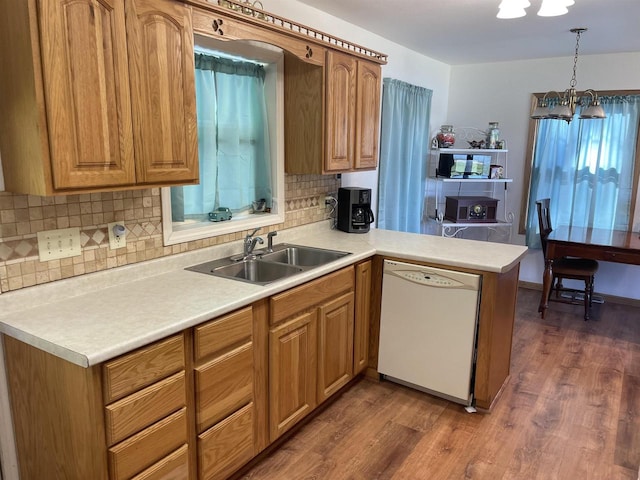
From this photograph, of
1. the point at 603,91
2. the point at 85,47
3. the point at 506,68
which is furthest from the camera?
the point at 506,68

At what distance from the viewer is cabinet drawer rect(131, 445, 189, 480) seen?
5.44 feet

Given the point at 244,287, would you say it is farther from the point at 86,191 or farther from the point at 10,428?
the point at 10,428

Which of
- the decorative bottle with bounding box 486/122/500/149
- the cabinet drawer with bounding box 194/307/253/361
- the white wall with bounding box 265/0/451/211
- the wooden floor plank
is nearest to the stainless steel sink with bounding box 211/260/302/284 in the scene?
the cabinet drawer with bounding box 194/307/253/361

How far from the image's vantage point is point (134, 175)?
5.84 ft

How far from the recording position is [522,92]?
4.93 meters

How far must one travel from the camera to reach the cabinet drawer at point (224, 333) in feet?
5.86

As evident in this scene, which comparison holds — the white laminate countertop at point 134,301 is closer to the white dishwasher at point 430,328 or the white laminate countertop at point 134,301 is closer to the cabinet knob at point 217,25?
the white dishwasher at point 430,328

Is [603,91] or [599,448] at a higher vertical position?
[603,91]

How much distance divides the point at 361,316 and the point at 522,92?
11.2 feet

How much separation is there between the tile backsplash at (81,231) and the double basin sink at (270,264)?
0.55ft

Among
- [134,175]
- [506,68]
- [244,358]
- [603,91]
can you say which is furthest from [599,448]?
[506,68]

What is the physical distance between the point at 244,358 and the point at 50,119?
1148 mm

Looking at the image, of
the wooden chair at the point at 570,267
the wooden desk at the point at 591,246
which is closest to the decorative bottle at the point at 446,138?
the wooden chair at the point at 570,267

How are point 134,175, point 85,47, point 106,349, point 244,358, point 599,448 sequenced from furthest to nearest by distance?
point 599,448
point 244,358
point 134,175
point 85,47
point 106,349
